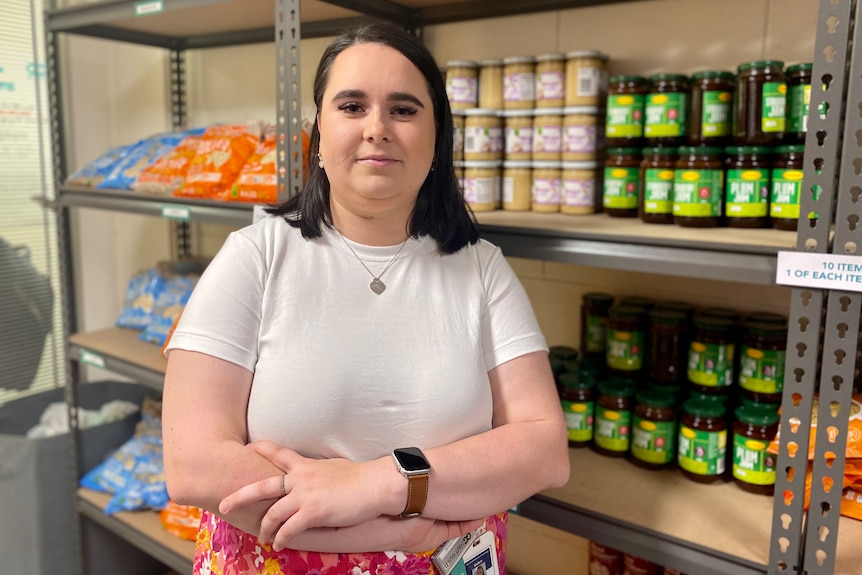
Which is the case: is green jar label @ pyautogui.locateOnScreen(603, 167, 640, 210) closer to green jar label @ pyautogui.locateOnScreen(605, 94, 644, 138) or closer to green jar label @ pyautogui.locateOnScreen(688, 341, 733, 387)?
green jar label @ pyautogui.locateOnScreen(605, 94, 644, 138)

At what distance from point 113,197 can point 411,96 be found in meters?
1.40

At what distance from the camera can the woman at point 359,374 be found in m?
1.08

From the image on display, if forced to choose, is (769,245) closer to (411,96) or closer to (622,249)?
(622,249)

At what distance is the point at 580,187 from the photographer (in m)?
1.64

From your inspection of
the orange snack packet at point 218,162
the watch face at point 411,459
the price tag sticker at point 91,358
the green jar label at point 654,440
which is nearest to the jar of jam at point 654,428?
the green jar label at point 654,440

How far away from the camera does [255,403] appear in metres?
1.17

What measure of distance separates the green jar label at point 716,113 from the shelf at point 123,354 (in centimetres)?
163

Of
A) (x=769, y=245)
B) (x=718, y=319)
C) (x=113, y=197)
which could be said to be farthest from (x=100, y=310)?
(x=769, y=245)

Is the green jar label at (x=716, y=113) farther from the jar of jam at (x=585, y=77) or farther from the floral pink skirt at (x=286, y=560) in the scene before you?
the floral pink skirt at (x=286, y=560)

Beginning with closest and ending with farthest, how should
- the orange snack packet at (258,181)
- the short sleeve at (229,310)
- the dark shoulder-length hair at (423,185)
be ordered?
the short sleeve at (229,310), the dark shoulder-length hair at (423,185), the orange snack packet at (258,181)

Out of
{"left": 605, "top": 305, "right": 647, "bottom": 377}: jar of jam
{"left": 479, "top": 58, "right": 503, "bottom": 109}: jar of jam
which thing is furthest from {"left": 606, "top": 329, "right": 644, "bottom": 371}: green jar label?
{"left": 479, "top": 58, "right": 503, "bottom": 109}: jar of jam

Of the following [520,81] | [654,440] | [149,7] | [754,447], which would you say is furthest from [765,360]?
[149,7]

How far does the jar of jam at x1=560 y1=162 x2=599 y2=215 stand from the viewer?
1.64 m

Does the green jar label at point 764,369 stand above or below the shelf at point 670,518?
above
